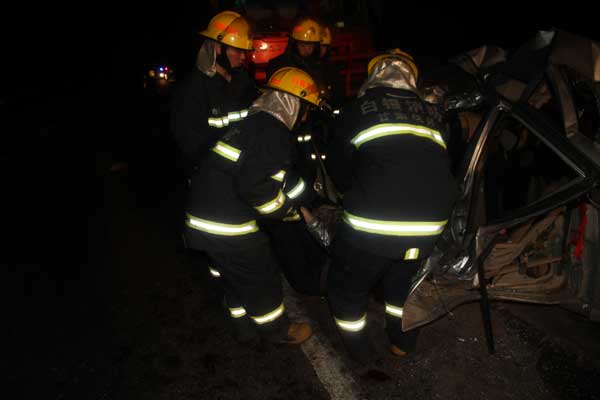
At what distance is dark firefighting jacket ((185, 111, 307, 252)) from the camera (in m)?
2.27

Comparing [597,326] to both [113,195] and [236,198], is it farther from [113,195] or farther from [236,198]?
[113,195]

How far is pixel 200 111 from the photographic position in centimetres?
326

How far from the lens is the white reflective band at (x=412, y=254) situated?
2193 mm

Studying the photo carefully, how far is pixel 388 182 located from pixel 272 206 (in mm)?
695

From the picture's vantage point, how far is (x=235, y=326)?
2.85m

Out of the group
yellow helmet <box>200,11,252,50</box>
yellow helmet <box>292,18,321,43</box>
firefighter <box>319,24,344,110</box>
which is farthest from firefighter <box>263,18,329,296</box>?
yellow helmet <box>292,18,321,43</box>

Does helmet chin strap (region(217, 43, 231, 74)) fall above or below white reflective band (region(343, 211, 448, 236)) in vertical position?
above

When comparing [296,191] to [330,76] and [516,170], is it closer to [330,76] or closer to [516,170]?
[516,170]

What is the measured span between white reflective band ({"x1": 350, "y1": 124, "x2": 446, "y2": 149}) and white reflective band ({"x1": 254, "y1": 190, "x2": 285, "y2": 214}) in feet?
1.85

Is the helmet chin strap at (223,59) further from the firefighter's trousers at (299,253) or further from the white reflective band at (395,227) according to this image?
the white reflective band at (395,227)

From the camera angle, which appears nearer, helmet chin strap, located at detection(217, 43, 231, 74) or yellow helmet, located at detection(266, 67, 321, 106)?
yellow helmet, located at detection(266, 67, 321, 106)

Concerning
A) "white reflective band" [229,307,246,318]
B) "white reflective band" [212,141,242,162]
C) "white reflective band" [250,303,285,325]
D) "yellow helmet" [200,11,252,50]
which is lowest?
"white reflective band" [229,307,246,318]

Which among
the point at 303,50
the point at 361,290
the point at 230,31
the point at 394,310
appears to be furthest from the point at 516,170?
the point at 303,50

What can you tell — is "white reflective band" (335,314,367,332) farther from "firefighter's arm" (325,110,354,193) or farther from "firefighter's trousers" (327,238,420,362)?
"firefighter's arm" (325,110,354,193)
